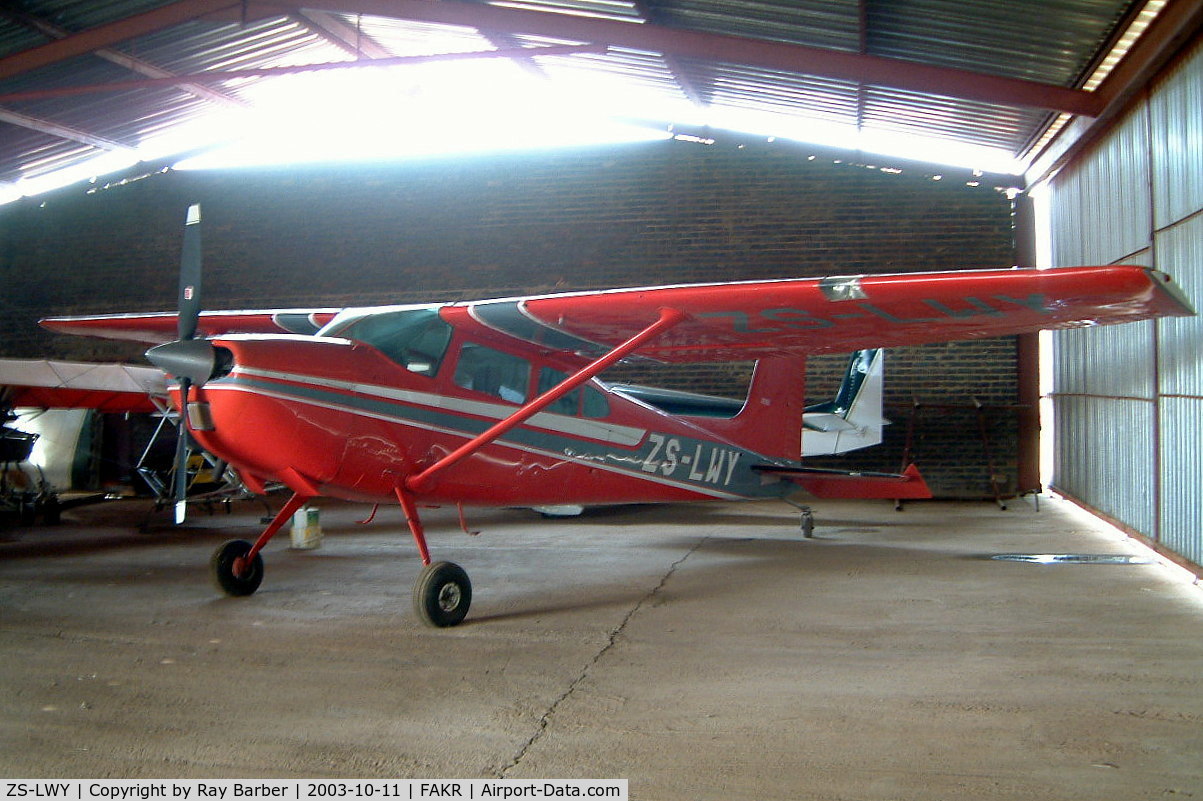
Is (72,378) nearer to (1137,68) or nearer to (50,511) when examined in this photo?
(50,511)

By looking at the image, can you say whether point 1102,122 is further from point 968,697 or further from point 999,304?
point 968,697

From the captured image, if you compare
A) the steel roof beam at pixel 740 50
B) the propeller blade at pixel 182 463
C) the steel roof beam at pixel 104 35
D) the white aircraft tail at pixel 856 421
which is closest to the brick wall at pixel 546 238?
the white aircraft tail at pixel 856 421

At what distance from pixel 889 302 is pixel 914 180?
9167mm

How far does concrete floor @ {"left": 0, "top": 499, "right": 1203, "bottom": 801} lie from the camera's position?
334 cm

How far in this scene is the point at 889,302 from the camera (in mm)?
5598

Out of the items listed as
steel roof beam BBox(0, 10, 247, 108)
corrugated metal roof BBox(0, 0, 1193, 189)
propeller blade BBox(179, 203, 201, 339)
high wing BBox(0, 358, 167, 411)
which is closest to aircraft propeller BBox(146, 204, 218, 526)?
propeller blade BBox(179, 203, 201, 339)

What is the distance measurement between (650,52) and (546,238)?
12.7ft

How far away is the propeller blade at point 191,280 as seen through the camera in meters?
5.80

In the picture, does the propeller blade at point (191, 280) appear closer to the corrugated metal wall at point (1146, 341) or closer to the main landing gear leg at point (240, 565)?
the main landing gear leg at point (240, 565)

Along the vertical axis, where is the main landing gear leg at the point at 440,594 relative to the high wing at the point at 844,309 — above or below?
below

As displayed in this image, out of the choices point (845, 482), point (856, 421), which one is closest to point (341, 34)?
point (856, 421)

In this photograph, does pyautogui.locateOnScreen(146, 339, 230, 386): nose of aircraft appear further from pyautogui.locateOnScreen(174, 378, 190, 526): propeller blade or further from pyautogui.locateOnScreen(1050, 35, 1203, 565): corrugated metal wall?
pyautogui.locateOnScreen(1050, 35, 1203, 565): corrugated metal wall

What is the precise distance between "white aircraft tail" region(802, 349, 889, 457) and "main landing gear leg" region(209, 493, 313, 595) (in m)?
8.00

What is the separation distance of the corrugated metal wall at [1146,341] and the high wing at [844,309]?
5.54ft
